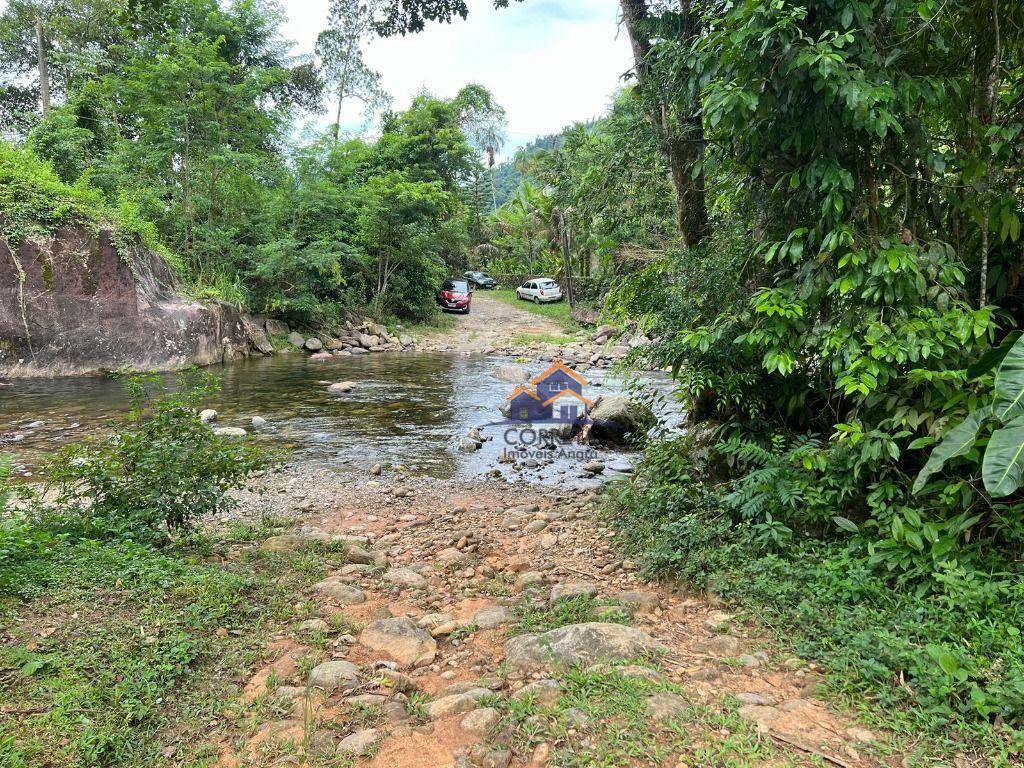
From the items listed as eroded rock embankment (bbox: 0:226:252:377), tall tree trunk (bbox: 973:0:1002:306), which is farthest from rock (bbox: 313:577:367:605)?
eroded rock embankment (bbox: 0:226:252:377)

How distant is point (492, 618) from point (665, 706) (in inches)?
53.1

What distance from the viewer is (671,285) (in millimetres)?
5320

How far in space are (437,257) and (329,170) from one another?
17.5 ft

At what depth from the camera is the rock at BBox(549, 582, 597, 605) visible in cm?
369

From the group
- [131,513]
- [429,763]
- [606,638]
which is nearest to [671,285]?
[606,638]

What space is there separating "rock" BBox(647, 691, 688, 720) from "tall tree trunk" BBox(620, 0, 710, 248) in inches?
168

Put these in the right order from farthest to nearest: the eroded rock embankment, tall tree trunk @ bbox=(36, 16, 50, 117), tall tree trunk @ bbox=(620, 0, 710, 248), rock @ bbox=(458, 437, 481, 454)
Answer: tall tree trunk @ bbox=(36, 16, 50, 117) < the eroded rock embankment < rock @ bbox=(458, 437, 481, 454) < tall tree trunk @ bbox=(620, 0, 710, 248)

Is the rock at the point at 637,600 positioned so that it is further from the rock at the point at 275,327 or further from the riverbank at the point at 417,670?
the rock at the point at 275,327

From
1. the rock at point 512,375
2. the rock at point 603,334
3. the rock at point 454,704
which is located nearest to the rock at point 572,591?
the rock at point 454,704

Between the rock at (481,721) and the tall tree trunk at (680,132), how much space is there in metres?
4.58

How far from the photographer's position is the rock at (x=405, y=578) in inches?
166

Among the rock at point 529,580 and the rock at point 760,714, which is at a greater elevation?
the rock at point 760,714

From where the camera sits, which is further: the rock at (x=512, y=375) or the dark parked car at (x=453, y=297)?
the dark parked car at (x=453, y=297)

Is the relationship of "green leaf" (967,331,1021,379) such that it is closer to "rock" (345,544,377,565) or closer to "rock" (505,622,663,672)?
"rock" (505,622,663,672)
